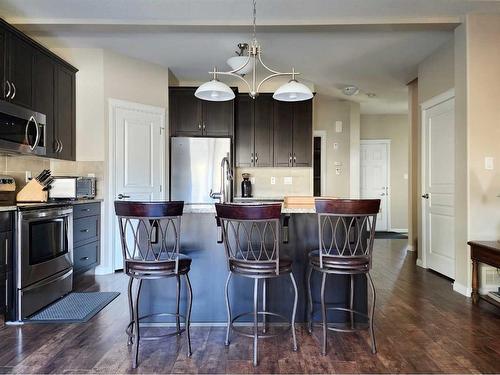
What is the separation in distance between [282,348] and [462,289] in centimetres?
216

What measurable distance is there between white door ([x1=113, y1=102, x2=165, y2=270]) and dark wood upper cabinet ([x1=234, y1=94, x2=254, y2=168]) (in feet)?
3.67

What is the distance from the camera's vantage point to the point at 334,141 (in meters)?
6.51

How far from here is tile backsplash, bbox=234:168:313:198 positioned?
5.39 metres

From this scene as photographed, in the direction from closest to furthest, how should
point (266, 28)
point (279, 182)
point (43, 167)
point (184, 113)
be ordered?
point (266, 28)
point (43, 167)
point (184, 113)
point (279, 182)

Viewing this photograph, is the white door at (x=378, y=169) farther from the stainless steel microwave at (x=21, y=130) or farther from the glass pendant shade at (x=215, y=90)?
the stainless steel microwave at (x=21, y=130)

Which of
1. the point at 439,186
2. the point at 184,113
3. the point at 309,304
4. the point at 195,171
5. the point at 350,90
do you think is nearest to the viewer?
the point at 309,304

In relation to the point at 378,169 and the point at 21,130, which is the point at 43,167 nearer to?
the point at 21,130

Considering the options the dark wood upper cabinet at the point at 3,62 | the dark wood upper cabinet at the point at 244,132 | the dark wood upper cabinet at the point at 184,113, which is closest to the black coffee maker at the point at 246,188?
the dark wood upper cabinet at the point at 244,132

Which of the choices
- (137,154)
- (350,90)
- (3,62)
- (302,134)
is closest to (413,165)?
(350,90)

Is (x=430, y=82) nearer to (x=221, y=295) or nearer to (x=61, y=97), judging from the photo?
(x=221, y=295)

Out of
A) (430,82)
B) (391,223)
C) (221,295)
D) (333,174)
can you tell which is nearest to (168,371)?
(221,295)

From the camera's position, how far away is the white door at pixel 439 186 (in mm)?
3775

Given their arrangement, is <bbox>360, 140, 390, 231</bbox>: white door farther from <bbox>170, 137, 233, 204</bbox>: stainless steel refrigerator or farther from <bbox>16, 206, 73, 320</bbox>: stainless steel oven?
<bbox>16, 206, 73, 320</bbox>: stainless steel oven

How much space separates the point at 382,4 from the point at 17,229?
3556mm
